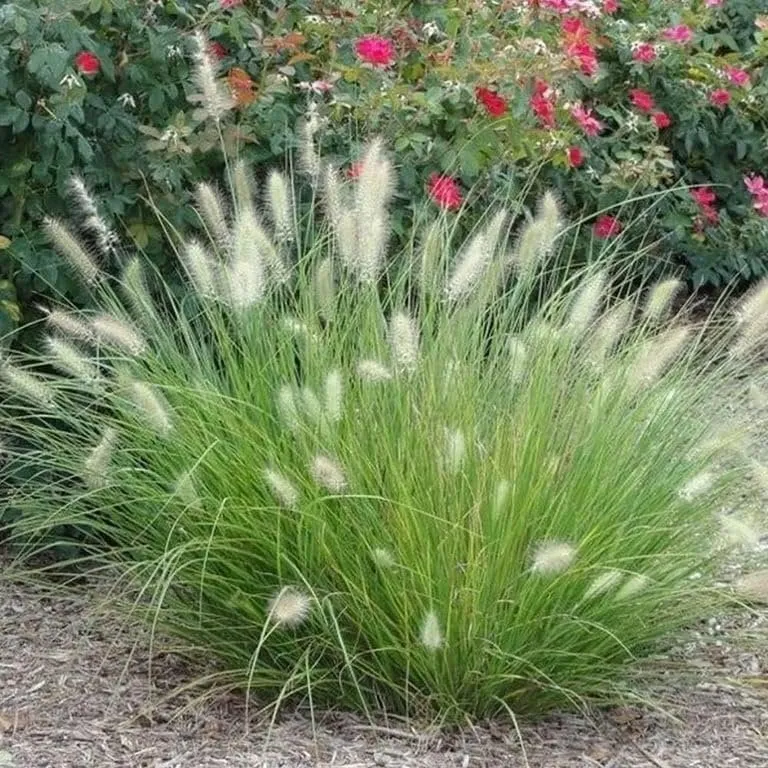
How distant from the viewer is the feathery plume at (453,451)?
3289 millimetres

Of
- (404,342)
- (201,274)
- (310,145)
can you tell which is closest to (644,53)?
(310,145)

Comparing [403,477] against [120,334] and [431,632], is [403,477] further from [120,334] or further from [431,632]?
[120,334]

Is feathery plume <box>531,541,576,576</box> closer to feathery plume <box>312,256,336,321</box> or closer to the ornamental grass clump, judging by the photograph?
the ornamental grass clump

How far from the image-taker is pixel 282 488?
3.18 metres

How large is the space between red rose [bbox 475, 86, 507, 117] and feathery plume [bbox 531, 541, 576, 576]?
1.86m

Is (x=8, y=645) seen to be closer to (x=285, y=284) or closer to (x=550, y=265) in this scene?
(x=285, y=284)

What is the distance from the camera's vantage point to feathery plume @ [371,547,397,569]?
128 inches

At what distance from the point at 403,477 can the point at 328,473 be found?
0.91 ft

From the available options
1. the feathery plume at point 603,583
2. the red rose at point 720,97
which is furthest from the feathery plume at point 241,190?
the red rose at point 720,97

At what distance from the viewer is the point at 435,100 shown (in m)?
4.69

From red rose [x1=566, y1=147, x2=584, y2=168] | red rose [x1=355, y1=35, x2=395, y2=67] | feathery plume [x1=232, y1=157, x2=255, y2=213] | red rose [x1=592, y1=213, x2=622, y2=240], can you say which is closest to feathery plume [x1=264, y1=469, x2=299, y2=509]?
feathery plume [x1=232, y1=157, x2=255, y2=213]

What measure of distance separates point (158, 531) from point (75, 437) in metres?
0.53

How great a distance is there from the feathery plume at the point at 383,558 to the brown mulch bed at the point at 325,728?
39 centimetres

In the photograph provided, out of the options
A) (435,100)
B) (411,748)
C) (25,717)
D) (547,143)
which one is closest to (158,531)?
(25,717)
